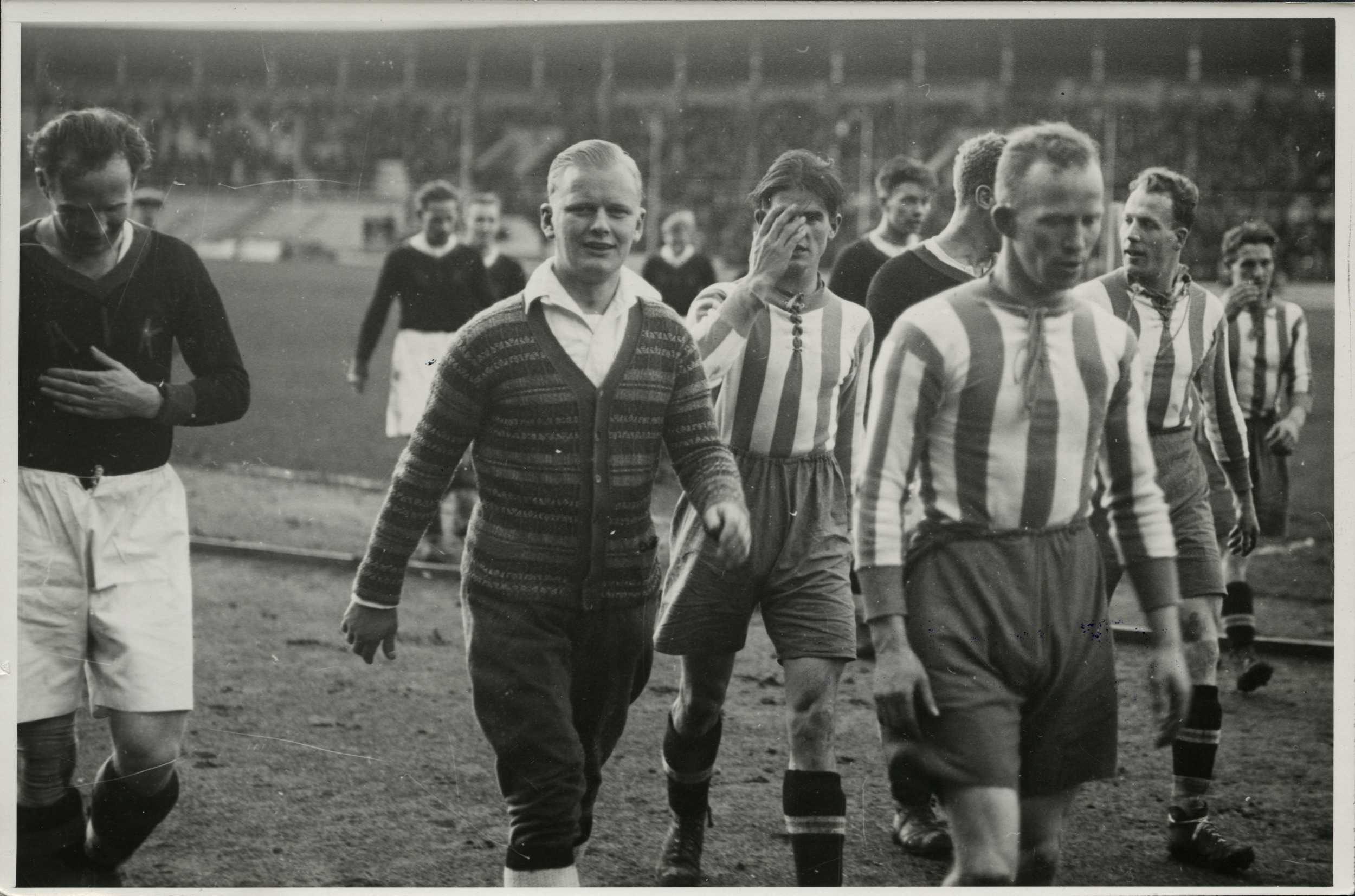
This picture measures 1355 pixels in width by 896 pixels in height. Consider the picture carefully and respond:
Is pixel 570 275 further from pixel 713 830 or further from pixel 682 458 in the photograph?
pixel 713 830

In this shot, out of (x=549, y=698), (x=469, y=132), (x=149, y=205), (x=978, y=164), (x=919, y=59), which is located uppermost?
A: (x=469, y=132)

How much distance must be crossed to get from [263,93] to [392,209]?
20.7m

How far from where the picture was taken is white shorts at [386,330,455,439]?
7.45m

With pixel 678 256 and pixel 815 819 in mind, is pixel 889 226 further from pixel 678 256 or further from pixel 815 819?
pixel 678 256

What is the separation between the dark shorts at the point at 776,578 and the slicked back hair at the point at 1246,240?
2.86 meters

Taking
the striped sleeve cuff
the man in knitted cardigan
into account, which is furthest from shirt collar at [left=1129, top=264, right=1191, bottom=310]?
the man in knitted cardigan

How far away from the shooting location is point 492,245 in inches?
307

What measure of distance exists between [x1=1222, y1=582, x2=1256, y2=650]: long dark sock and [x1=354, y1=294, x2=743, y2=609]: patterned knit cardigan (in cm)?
320

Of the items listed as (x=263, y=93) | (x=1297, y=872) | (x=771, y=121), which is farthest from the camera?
(x=771, y=121)

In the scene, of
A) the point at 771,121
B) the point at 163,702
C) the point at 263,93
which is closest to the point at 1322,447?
the point at 771,121

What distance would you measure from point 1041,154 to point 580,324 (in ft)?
3.59

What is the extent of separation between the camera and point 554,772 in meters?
2.99

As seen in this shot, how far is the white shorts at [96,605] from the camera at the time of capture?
3.41 m

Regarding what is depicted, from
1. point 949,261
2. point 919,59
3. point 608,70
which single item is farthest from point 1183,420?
point 608,70
